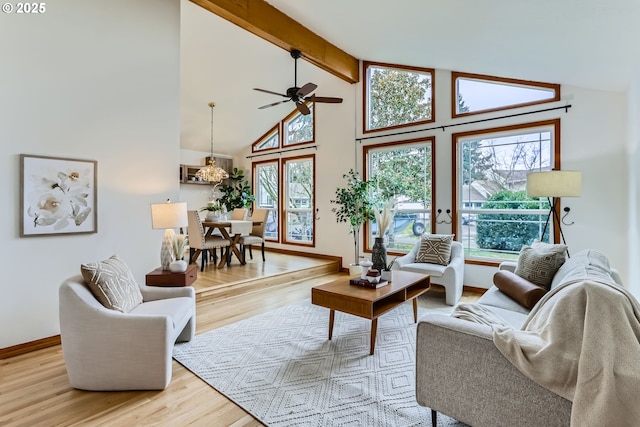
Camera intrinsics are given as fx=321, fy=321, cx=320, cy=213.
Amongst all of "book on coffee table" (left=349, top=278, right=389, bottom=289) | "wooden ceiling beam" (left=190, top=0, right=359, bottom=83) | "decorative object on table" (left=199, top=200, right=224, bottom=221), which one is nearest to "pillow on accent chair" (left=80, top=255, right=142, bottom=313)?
"book on coffee table" (left=349, top=278, right=389, bottom=289)

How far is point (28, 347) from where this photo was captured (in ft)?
9.17

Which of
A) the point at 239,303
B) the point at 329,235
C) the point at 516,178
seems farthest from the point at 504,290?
the point at 329,235

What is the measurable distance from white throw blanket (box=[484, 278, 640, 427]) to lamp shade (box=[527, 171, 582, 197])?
2237 millimetres

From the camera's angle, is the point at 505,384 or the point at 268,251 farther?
the point at 268,251

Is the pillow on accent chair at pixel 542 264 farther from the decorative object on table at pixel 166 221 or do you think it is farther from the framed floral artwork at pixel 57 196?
the framed floral artwork at pixel 57 196

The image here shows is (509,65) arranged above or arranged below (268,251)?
above

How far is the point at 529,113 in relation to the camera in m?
4.16

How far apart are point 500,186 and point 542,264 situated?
1.95 metres

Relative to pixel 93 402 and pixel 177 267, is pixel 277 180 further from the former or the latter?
pixel 93 402

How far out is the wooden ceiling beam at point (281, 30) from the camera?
143 inches

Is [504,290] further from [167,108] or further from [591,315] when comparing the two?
[167,108]

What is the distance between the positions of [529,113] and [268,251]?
556 centimetres

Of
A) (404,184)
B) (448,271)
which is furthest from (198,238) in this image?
(448,271)

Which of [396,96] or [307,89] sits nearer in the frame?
[307,89]
